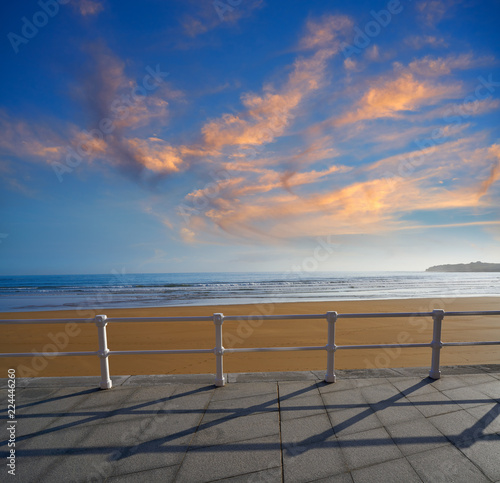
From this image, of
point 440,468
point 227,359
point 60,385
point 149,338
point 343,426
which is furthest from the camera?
point 149,338

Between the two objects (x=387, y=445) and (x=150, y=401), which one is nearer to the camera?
(x=387, y=445)

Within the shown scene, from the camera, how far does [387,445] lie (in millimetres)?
2965

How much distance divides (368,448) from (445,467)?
0.65m

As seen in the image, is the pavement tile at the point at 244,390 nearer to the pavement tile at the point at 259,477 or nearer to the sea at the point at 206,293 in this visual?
the pavement tile at the point at 259,477

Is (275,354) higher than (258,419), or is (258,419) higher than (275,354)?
(258,419)

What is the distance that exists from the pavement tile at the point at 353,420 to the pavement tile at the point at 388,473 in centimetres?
52

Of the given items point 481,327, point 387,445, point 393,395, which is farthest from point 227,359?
point 481,327

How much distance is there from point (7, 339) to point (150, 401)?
35.6 ft

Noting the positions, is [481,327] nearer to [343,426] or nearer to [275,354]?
[275,354]

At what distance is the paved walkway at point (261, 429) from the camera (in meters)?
2.63

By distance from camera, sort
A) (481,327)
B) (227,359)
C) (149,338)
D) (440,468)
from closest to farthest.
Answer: (440,468)
(227,359)
(149,338)
(481,327)

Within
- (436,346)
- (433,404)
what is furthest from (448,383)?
(433,404)

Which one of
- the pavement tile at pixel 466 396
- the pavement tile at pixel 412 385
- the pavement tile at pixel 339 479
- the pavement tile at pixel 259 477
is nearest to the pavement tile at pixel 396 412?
the pavement tile at pixel 412 385

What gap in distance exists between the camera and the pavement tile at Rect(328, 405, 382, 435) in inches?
127
